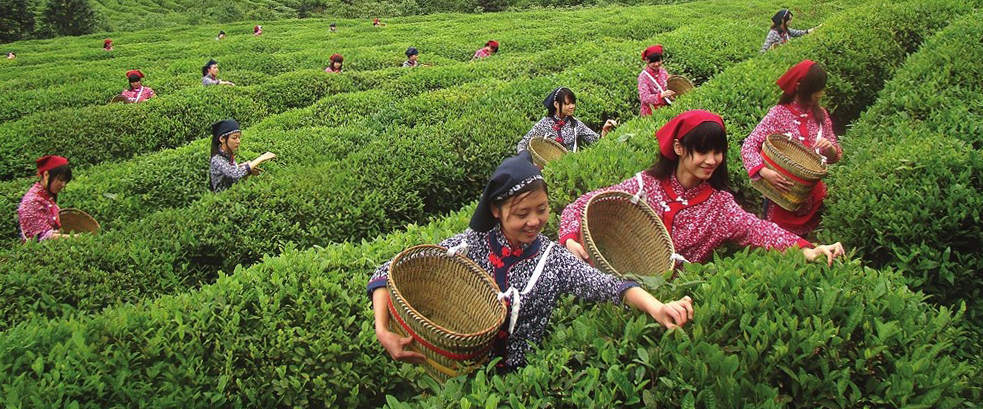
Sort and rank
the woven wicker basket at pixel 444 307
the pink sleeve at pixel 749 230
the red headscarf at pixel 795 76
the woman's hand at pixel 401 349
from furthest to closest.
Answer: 1. the red headscarf at pixel 795 76
2. the pink sleeve at pixel 749 230
3. the woman's hand at pixel 401 349
4. the woven wicker basket at pixel 444 307

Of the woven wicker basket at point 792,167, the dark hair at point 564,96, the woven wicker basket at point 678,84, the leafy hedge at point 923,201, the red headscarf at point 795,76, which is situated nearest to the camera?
the leafy hedge at point 923,201

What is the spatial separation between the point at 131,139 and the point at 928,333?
11.0 meters

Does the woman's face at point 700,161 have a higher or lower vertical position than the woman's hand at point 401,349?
higher

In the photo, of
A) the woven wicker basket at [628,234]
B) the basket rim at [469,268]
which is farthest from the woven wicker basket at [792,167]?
the basket rim at [469,268]

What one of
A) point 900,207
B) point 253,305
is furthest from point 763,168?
point 253,305

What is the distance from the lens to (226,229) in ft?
18.3

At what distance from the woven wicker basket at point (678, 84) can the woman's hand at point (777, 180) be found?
4326mm

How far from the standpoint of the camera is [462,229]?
449cm

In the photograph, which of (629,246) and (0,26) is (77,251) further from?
(0,26)

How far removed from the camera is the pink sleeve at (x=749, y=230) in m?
3.22

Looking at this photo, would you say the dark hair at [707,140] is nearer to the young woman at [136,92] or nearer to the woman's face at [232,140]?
the woman's face at [232,140]

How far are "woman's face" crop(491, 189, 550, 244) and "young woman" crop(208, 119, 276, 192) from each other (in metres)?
4.81

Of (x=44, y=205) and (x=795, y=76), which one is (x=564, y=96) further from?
(x=44, y=205)

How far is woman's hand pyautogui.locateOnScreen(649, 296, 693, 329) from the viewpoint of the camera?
223 cm
